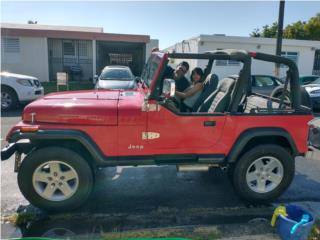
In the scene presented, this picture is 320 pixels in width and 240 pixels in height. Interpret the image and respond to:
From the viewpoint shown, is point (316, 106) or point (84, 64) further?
point (84, 64)

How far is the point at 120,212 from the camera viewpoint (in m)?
3.41

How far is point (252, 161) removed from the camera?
11.8 ft

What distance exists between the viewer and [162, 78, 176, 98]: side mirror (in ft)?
10.0

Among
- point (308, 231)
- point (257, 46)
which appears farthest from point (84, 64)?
point (308, 231)

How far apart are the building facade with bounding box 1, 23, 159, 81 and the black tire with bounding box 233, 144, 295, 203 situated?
15249 mm

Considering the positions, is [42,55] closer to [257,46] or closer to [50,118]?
[257,46]

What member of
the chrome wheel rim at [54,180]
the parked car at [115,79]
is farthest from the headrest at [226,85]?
the parked car at [115,79]

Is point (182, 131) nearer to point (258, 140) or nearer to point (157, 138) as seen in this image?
point (157, 138)

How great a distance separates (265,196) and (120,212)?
6.47 ft

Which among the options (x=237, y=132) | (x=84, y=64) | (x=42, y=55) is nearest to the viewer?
(x=237, y=132)

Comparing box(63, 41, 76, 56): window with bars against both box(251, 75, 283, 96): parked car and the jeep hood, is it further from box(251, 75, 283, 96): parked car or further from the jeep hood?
the jeep hood

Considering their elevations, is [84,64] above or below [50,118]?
above

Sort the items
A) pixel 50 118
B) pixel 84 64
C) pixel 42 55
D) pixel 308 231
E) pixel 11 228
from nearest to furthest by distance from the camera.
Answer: pixel 308 231 < pixel 11 228 < pixel 50 118 < pixel 42 55 < pixel 84 64


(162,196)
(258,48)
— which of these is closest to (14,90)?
(162,196)
